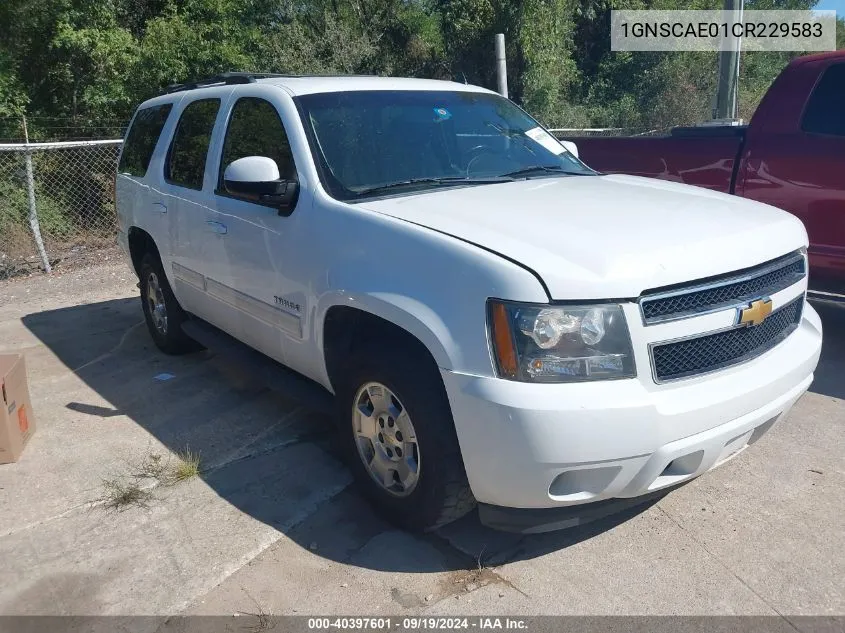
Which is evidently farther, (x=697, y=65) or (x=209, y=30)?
(x=697, y=65)

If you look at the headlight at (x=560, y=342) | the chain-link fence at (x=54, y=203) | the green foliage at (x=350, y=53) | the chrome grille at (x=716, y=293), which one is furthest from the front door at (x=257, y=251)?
the green foliage at (x=350, y=53)

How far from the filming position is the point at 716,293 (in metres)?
2.89

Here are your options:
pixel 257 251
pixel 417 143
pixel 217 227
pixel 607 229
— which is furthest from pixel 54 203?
pixel 607 229

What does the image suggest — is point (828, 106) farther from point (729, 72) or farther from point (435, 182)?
point (729, 72)

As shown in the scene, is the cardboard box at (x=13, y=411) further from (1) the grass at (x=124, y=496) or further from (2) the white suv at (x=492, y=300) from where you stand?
(2) the white suv at (x=492, y=300)

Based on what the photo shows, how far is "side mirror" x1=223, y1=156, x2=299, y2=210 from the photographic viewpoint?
3652 mm

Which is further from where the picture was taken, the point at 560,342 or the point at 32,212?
the point at 32,212

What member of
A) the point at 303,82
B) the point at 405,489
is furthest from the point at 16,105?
the point at 405,489

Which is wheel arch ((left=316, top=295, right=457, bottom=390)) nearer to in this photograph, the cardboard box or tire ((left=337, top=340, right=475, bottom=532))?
tire ((left=337, top=340, right=475, bottom=532))

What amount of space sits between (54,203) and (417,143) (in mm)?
8163

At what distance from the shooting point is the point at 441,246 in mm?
2893

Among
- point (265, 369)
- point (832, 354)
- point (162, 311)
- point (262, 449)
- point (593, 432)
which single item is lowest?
point (832, 354)

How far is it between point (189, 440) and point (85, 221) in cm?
755

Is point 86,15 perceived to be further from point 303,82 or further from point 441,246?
point 441,246
